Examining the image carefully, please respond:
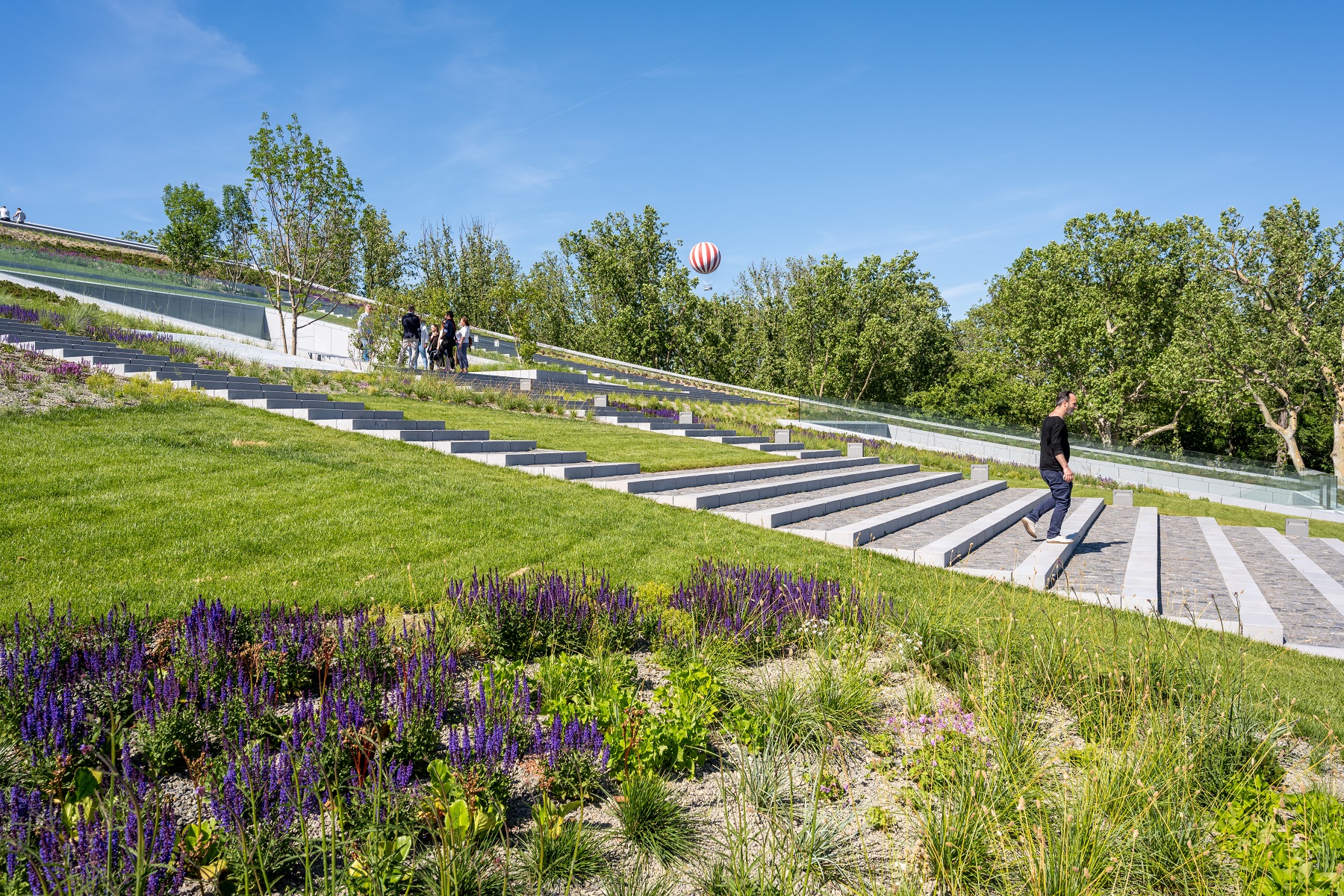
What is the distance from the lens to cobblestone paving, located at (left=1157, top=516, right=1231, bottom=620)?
7.44 m

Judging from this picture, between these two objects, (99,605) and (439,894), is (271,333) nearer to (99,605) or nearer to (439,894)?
(99,605)

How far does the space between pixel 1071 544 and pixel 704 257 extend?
3187cm

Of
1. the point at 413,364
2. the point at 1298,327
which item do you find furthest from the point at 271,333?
the point at 1298,327

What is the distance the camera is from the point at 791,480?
12.8 m

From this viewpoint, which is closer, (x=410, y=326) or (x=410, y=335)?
(x=410, y=326)

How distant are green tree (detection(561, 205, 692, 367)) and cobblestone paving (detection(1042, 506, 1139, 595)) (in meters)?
40.5

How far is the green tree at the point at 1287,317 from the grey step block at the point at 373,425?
3992cm

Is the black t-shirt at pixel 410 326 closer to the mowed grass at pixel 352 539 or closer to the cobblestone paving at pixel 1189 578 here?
the mowed grass at pixel 352 539

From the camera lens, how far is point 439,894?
2.30m

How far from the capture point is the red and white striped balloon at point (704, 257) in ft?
128

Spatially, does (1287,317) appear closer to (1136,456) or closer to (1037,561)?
(1136,456)

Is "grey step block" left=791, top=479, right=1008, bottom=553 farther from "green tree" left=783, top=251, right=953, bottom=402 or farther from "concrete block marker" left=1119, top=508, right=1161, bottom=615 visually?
"green tree" left=783, top=251, right=953, bottom=402

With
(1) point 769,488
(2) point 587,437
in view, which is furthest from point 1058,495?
(2) point 587,437

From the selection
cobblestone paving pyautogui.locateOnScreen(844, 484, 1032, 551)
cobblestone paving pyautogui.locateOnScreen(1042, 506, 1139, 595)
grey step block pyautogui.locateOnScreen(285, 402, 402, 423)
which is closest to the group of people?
grey step block pyautogui.locateOnScreen(285, 402, 402, 423)
